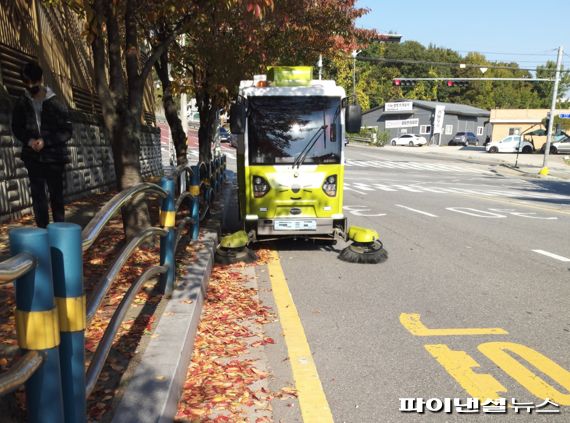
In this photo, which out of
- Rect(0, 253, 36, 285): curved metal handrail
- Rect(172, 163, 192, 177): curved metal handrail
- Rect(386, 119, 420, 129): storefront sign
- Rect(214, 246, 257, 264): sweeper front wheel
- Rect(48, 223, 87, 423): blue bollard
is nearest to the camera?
Rect(0, 253, 36, 285): curved metal handrail

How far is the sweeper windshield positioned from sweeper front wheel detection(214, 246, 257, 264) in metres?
1.47

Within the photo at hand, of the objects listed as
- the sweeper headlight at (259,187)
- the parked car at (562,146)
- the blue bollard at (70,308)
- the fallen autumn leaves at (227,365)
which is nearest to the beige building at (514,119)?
the parked car at (562,146)

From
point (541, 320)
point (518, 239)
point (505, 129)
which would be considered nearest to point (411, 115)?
point (505, 129)

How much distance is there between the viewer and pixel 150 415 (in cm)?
271

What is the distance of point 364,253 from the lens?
7297 mm

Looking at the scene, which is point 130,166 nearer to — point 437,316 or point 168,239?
point 168,239

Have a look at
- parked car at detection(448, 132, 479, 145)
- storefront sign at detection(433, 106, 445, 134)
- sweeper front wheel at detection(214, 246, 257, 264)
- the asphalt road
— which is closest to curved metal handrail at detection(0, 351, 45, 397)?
the asphalt road

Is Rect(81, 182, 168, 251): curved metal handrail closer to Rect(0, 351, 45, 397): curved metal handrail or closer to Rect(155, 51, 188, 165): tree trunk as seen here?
Rect(0, 351, 45, 397): curved metal handrail

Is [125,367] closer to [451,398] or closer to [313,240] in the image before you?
[451,398]

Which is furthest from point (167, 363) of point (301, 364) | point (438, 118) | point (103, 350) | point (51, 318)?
point (438, 118)

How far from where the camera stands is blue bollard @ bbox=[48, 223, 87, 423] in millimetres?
1927

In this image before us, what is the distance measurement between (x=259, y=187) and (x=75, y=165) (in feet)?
19.1

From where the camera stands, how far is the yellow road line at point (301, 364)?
127 inches

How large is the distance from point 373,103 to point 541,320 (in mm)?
83691
